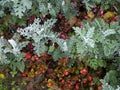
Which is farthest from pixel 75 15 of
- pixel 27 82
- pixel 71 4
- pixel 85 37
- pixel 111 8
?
pixel 27 82

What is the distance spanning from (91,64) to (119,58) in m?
0.28

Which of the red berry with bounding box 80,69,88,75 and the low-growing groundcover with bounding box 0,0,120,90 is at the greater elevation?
the low-growing groundcover with bounding box 0,0,120,90

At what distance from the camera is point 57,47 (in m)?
3.14

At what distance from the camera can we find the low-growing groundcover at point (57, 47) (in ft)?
9.40

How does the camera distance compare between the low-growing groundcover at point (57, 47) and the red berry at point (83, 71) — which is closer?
the low-growing groundcover at point (57, 47)

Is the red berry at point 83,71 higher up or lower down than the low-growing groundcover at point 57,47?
lower down

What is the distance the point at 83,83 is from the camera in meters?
3.18

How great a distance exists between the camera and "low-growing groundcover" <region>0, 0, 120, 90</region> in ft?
9.40

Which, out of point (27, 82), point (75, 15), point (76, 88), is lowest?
point (76, 88)

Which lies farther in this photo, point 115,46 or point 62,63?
point 62,63

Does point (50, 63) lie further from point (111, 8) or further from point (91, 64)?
point (111, 8)

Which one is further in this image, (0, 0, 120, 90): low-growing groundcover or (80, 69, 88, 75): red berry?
(80, 69, 88, 75): red berry

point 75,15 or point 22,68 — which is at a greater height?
point 75,15

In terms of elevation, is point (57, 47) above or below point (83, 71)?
above
